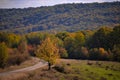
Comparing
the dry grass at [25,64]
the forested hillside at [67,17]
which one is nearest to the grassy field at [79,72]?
the dry grass at [25,64]

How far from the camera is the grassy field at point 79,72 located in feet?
82.3

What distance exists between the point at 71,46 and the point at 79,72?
13443 mm

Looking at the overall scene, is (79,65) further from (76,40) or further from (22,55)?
(76,40)

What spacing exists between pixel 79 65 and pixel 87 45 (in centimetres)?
934

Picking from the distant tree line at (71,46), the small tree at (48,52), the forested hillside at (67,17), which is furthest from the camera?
the forested hillside at (67,17)

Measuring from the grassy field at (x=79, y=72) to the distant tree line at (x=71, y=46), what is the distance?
1.73 meters

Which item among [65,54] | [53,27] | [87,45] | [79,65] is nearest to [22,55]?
[79,65]

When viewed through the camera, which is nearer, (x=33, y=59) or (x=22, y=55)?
(x=22, y=55)

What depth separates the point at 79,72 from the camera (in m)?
28.4

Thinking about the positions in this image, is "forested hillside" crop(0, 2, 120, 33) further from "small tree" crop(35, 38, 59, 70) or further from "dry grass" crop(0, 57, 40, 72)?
"small tree" crop(35, 38, 59, 70)

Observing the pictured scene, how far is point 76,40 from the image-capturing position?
42844 mm

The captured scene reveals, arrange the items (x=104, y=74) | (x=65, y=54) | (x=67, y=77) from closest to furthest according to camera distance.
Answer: (x=67, y=77) < (x=104, y=74) < (x=65, y=54)

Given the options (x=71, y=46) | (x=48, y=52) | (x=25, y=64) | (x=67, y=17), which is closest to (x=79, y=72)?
(x=48, y=52)

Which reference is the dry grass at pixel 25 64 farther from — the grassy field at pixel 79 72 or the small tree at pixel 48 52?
the grassy field at pixel 79 72
